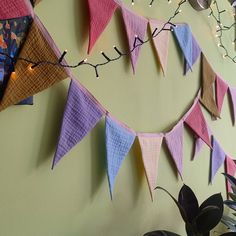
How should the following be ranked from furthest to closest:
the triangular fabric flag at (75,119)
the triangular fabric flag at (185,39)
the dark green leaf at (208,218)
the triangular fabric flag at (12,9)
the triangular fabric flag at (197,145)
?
the triangular fabric flag at (197,145) → the triangular fabric flag at (185,39) → the dark green leaf at (208,218) → the triangular fabric flag at (75,119) → the triangular fabric flag at (12,9)

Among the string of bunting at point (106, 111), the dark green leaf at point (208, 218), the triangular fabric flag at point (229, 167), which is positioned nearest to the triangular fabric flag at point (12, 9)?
the string of bunting at point (106, 111)

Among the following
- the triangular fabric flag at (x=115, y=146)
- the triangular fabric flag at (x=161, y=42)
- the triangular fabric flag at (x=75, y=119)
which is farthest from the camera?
the triangular fabric flag at (x=161, y=42)

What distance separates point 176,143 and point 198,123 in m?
0.18

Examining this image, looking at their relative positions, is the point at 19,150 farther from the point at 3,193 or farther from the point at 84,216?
the point at 84,216

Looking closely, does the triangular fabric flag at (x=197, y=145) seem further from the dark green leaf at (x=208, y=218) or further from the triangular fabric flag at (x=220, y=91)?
the dark green leaf at (x=208, y=218)

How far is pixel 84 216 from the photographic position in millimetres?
869

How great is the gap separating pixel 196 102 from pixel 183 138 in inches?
6.6

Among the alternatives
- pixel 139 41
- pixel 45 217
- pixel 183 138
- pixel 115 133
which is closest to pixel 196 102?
pixel 183 138

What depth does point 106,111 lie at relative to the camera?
90cm

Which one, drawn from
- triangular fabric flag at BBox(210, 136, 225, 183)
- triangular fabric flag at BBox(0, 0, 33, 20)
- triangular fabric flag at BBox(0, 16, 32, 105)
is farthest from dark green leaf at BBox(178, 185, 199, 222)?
triangular fabric flag at BBox(0, 0, 33, 20)

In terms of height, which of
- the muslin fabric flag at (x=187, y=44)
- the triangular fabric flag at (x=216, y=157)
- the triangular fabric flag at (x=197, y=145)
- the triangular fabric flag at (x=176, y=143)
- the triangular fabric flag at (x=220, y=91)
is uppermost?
the muslin fabric flag at (x=187, y=44)

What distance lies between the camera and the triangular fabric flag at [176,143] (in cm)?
113

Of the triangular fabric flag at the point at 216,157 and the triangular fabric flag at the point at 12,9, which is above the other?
the triangular fabric flag at the point at 12,9

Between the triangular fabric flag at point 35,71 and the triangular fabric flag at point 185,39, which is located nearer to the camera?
the triangular fabric flag at point 35,71
